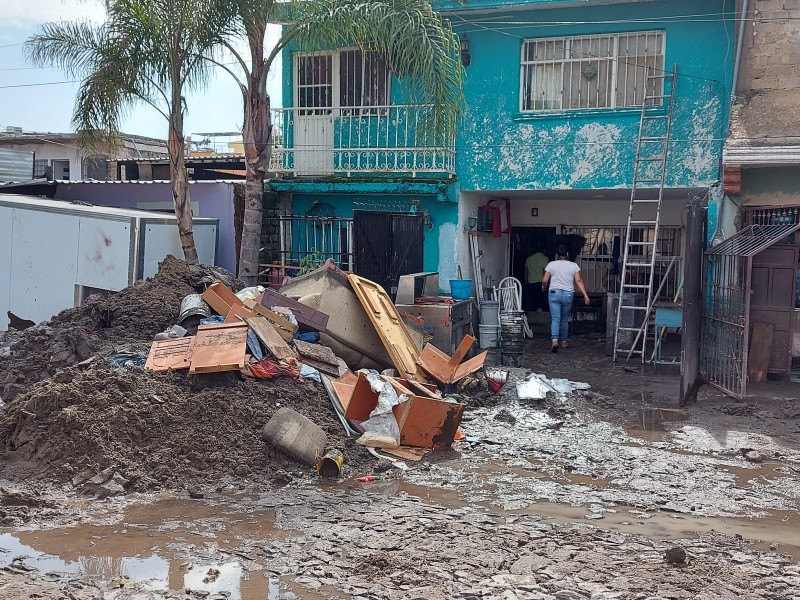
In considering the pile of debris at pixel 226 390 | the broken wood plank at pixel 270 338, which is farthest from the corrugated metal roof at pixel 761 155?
the broken wood plank at pixel 270 338

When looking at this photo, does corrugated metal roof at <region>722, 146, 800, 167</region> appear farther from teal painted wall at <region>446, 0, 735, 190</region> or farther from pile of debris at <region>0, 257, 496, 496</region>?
pile of debris at <region>0, 257, 496, 496</region>

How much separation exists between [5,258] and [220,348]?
8424 millimetres

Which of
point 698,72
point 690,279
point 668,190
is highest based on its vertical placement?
point 698,72

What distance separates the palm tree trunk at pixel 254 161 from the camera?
13.8 m

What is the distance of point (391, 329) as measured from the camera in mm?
10398

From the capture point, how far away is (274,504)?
21.6ft

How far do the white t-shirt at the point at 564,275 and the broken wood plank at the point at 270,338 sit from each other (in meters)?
6.51

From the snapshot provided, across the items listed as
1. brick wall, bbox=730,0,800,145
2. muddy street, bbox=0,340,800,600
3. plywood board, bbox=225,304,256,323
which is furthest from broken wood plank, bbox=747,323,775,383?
plywood board, bbox=225,304,256,323

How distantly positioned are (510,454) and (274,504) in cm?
269

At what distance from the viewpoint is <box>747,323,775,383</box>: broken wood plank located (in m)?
11.0

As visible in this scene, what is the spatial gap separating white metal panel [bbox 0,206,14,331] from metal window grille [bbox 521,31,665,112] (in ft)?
31.1

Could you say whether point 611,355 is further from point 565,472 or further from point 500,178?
point 565,472

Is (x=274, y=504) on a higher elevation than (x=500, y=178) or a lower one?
lower

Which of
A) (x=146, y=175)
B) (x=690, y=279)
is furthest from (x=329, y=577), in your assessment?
(x=146, y=175)
